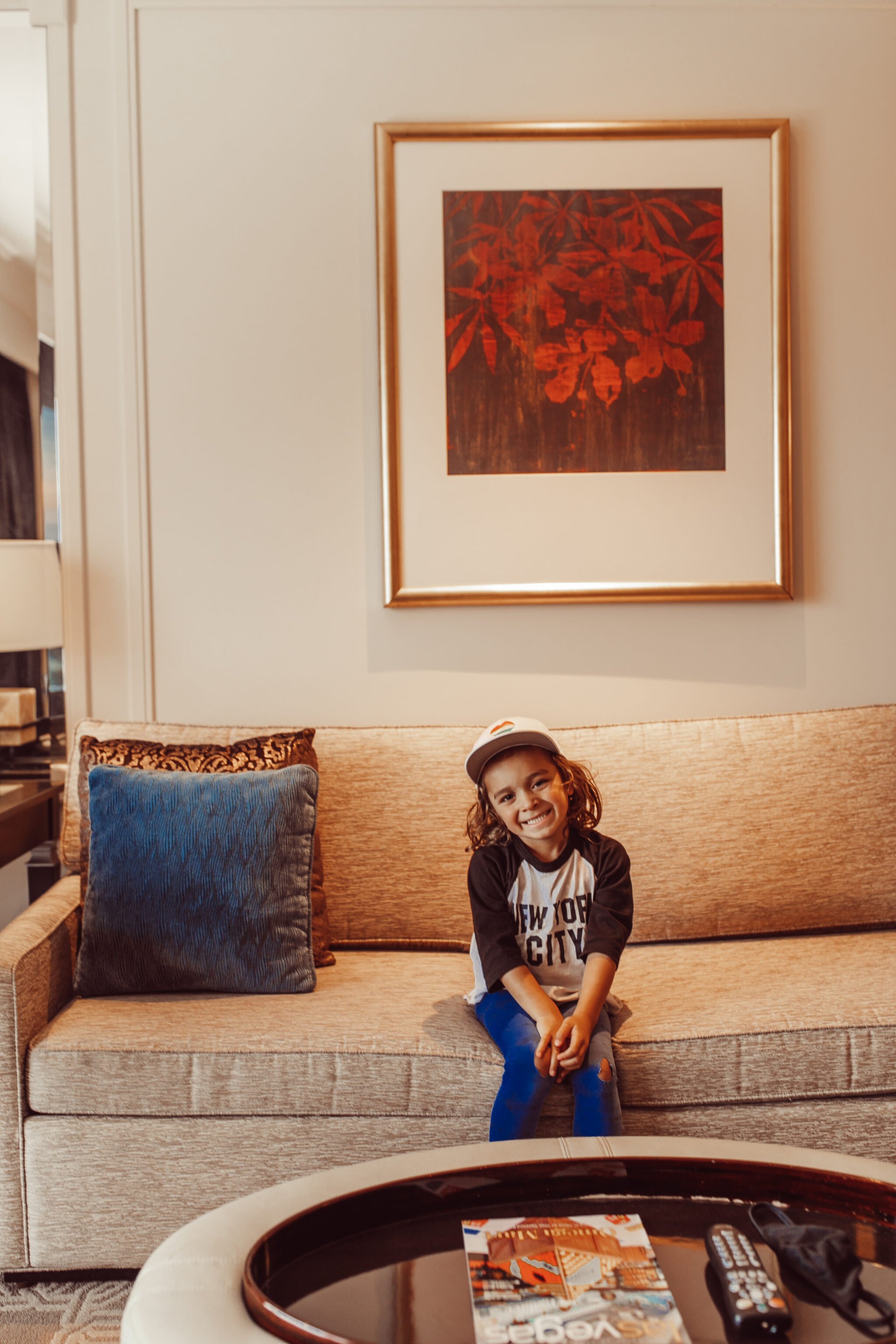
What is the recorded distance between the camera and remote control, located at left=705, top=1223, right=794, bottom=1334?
968mm

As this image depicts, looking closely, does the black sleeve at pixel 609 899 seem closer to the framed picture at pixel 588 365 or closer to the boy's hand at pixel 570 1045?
the boy's hand at pixel 570 1045

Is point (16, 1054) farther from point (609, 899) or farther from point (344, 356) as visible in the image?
point (344, 356)

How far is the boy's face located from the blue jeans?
33cm

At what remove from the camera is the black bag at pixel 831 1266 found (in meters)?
0.99

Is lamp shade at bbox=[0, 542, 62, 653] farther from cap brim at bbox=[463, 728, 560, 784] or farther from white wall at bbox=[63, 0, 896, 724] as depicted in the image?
cap brim at bbox=[463, 728, 560, 784]

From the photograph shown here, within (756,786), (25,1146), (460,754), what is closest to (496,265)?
(460,754)

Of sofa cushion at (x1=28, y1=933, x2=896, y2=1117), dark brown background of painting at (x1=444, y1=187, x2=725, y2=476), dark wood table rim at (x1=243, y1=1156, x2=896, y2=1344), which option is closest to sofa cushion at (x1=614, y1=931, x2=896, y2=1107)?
sofa cushion at (x1=28, y1=933, x2=896, y2=1117)

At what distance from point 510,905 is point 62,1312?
0.96 meters

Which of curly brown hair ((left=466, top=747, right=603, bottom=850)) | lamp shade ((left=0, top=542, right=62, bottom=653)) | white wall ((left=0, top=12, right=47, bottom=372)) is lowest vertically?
curly brown hair ((left=466, top=747, right=603, bottom=850))

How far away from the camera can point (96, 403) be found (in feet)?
8.72

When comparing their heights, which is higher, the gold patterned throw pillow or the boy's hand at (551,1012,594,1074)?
the gold patterned throw pillow

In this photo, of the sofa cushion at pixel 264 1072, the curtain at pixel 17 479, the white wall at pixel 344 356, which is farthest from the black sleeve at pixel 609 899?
the curtain at pixel 17 479

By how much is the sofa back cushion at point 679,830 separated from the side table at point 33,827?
2.28 feet

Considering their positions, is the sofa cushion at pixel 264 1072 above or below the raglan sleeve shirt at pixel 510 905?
below
